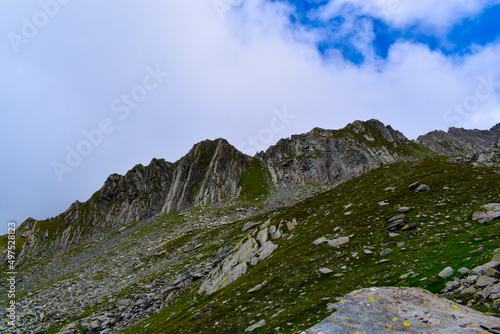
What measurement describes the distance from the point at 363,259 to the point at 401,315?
1130cm

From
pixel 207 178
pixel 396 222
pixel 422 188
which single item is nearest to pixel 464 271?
pixel 396 222

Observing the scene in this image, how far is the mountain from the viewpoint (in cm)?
1825

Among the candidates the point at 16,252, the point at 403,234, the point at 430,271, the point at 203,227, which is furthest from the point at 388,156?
the point at 16,252

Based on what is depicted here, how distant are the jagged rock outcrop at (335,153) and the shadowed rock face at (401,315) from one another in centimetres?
12053

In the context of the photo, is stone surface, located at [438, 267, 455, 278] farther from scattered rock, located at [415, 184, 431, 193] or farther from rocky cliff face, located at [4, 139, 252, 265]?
rocky cliff face, located at [4, 139, 252, 265]

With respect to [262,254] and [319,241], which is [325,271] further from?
[262,254]

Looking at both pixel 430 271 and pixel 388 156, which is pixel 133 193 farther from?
pixel 388 156

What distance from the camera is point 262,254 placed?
37469 mm

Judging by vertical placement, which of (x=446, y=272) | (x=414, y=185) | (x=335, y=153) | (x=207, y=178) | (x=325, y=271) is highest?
(x=207, y=178)

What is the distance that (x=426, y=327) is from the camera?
986 cm

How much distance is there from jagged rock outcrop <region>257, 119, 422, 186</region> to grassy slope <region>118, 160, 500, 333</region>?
330ft

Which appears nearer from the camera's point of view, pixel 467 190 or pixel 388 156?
pixel 467 190

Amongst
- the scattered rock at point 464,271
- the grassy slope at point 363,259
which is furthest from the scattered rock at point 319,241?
the scattered rock at point 464,271

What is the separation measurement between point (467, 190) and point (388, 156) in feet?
433
